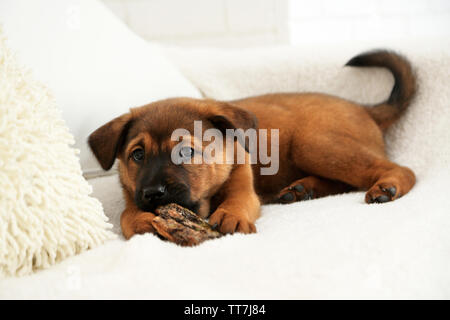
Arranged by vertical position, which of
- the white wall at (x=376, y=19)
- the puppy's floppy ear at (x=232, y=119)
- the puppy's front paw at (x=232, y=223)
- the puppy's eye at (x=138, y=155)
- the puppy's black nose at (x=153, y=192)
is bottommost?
the puppy's front paw at (x=232, y=223)

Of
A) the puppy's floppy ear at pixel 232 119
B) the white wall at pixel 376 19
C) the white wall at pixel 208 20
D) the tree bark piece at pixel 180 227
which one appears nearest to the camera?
the tree bark piece at pixel 180 227

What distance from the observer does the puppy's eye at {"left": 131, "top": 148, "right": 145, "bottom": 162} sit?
191cm

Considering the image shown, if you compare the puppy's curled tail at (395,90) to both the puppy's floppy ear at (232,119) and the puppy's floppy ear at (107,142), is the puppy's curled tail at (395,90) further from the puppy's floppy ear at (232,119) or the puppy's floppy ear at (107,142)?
the puppy's floppy ear at (107,142)

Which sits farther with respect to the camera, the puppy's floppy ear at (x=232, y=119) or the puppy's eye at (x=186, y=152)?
the puppy's floppy ear at (x=232, y=119)

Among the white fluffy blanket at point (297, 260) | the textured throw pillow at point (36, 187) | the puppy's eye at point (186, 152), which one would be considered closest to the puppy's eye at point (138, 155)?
the puppy's eye at point (186, 152)

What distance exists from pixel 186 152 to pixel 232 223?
433 millimetres

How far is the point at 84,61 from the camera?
223cm

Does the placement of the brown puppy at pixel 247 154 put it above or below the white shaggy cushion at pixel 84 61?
below

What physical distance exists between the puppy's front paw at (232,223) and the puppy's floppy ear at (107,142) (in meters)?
0.58

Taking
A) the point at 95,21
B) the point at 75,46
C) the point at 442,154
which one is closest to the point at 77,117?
the point at 75,46

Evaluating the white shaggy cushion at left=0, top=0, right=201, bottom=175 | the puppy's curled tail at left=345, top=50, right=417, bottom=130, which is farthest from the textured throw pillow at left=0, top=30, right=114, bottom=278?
the puppy's curled tail at left=345, top=50, right=417, bottom=130

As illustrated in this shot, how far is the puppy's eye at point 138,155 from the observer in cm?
191
